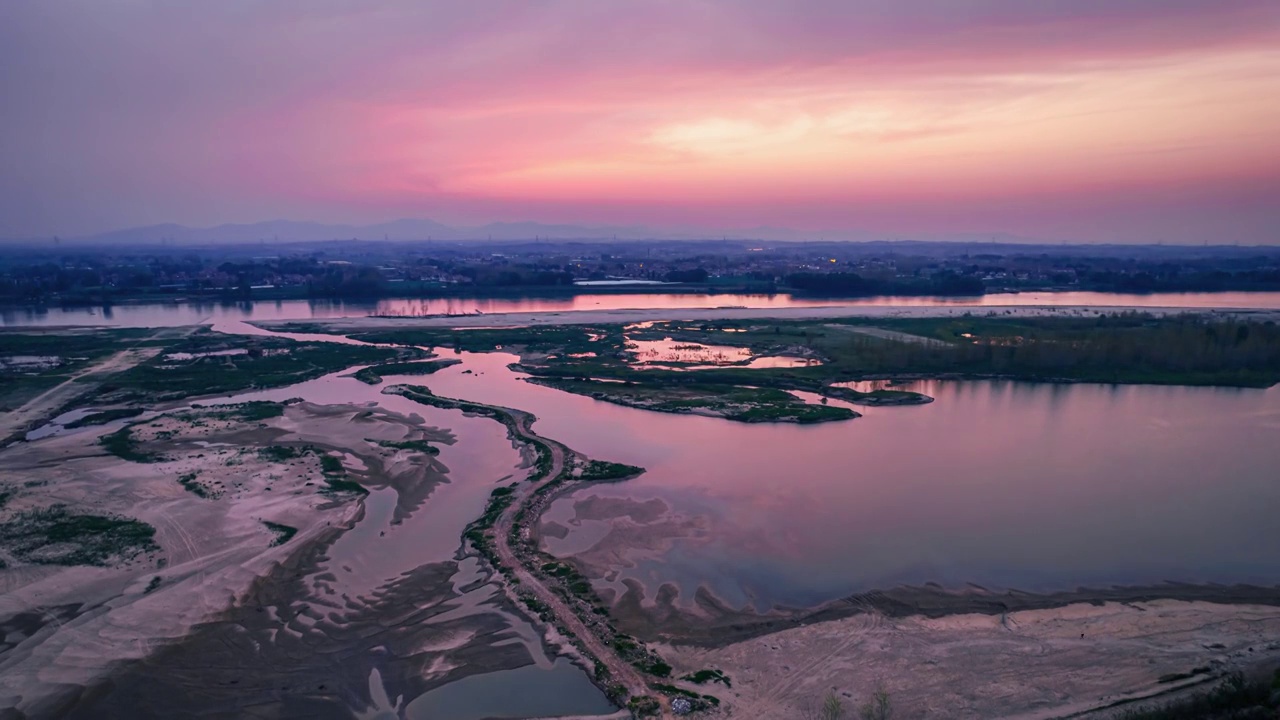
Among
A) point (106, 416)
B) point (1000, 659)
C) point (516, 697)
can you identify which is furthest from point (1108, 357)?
point (106, 416)

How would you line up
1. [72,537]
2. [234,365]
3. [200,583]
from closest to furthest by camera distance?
[200,583] → [72,537] → [234,365]

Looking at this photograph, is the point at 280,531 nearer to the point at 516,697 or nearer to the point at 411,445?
the point at 411,445

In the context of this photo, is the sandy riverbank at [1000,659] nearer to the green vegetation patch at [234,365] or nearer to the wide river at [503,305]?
the green vegetation patch at [234,365]

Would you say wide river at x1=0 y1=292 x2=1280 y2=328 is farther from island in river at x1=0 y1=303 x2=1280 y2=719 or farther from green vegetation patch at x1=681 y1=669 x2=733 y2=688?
green vegetation patch at x1=681 y1=669 x2=733 y2=688

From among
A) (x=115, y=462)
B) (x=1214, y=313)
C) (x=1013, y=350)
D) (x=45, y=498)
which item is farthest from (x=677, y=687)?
(x=1214, y=313)

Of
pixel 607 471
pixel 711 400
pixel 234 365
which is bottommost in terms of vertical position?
pixel 607 471

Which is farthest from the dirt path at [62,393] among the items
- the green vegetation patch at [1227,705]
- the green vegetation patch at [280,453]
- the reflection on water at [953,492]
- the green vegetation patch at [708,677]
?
the green vegetation patch at [1227,705]
